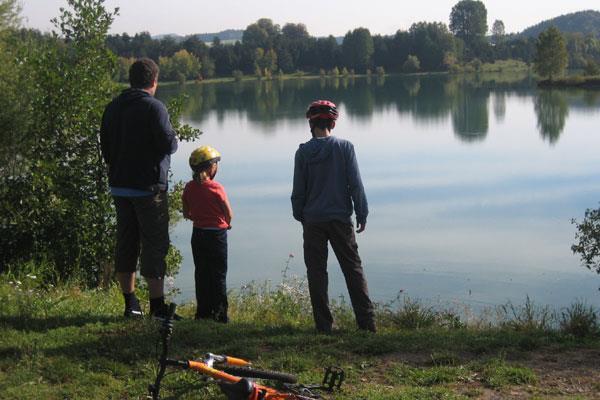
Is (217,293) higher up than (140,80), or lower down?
lower down

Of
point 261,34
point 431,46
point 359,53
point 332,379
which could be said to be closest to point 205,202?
point 332,379

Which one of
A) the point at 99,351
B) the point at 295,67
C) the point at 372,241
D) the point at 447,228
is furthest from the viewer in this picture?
the point at 295,67

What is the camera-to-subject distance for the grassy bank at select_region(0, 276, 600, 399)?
4.54 meters

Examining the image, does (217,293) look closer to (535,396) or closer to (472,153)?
(535,396)

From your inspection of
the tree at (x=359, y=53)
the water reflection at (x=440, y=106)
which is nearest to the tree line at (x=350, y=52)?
the tree at (x=359, y=53)

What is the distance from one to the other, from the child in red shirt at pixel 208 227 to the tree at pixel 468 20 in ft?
483

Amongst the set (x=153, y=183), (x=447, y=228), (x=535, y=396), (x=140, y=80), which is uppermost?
(x=140, y=80)

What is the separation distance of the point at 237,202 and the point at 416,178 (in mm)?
5980

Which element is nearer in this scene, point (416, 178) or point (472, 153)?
point (416, 178)

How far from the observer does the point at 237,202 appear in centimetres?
1828

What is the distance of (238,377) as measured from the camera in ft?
13.3

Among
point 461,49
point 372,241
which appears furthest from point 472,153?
point 461,49

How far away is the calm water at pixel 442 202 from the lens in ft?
40.5

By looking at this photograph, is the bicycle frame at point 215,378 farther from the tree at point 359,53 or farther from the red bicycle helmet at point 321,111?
the tree at point 359,53
